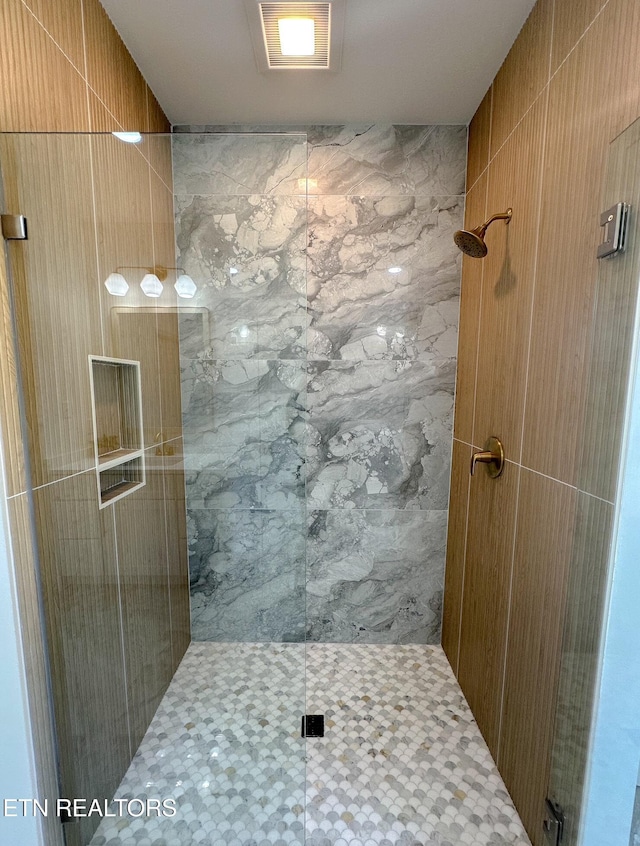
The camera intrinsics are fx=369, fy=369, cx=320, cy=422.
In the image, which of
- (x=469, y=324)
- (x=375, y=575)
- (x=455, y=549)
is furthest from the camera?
(x=375, y=575)

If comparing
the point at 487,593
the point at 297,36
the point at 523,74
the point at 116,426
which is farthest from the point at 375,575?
the point at 297,36

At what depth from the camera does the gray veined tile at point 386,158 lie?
163cm

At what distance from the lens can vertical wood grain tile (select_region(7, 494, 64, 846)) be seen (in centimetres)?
85

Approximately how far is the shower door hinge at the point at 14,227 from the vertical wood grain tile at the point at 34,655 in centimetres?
59

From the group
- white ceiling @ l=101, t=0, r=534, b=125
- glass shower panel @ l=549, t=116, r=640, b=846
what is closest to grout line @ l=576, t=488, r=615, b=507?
glass shower panel @ l=549, t=116, r=640, b=846

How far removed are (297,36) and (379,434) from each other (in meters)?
1.46

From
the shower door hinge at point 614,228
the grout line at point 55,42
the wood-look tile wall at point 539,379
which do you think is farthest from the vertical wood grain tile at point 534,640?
the grout line at point 55,42

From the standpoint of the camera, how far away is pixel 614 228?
2.44ft

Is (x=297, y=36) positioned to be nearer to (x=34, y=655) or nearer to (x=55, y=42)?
(x=55, y=42)

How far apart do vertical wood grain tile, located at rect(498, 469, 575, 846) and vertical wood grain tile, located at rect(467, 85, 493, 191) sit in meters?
1.26

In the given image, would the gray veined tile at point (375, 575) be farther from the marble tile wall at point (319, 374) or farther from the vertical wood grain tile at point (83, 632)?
the vertical wood grain tile at point (83, 632)

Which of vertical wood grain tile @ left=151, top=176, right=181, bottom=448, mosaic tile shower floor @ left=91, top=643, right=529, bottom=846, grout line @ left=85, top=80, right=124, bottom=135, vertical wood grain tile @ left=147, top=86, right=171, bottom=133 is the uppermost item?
vertical wood grain tile @ left=147, top=86, right=171, bottom=133

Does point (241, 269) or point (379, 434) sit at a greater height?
point (241, 269)

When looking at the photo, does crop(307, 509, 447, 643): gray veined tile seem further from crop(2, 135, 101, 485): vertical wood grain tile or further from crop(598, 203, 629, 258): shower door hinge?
crop(598, 203, 629, 258): shower door hinge
